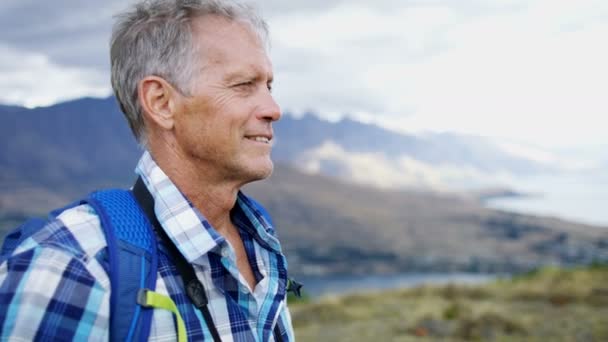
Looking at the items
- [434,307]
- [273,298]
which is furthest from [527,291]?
[273,298]

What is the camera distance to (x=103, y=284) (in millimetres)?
1152

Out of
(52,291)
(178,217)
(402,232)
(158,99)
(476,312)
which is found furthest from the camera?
(402,232)

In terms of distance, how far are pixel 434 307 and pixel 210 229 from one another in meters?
9.05

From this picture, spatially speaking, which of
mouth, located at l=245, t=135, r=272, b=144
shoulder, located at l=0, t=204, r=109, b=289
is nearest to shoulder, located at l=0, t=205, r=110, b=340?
shoulder, located at l=0, t=204, r=109, b=289

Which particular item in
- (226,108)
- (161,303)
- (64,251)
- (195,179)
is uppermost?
(226,108)

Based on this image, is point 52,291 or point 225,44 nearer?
point 52,291

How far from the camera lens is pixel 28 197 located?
413 feet

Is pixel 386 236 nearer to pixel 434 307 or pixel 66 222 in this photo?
pixel 434 307

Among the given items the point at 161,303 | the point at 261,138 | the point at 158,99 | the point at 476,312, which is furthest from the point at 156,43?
the point at 476,312

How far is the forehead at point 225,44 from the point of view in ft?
4.85

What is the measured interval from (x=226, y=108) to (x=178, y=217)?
0.98 ft

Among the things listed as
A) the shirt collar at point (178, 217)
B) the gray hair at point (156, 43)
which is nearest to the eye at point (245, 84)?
the gray hair at point (156, 43)

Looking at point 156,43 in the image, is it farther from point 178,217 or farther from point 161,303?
point 161,303

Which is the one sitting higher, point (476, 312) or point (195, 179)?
point (195, 179)
